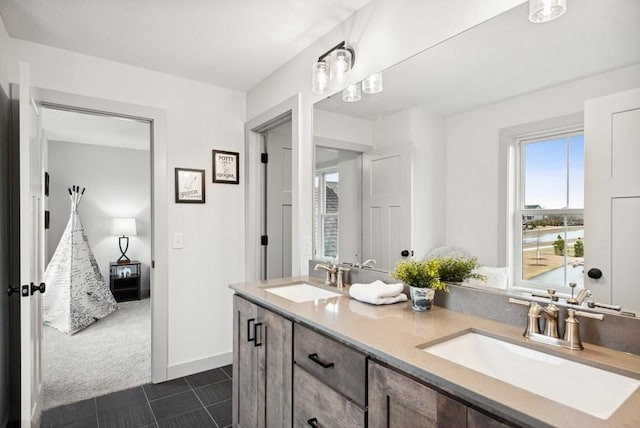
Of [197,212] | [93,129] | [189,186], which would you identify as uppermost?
[93,129]

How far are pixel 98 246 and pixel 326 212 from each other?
483 cm

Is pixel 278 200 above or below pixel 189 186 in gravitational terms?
below

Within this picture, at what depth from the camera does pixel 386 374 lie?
100 centimetres

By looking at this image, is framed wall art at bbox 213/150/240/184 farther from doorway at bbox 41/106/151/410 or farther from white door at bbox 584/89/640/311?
white door at bbox 584/89/640/311

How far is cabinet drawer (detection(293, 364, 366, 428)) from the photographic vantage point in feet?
3.69

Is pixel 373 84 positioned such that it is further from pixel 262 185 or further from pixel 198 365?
pixel 198 365

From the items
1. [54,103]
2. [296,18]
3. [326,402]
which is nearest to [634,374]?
[326,402]

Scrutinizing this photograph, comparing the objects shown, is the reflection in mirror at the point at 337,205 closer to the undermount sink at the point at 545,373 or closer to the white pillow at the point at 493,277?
the white pillow at the point at 493,277

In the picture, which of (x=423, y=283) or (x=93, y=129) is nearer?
(x=423, y=283)

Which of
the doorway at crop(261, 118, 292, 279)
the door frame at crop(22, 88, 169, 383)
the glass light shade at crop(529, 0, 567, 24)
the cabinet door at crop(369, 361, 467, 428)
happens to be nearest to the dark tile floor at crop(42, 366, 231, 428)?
the door frame at crop(22, 88, 169, 383)

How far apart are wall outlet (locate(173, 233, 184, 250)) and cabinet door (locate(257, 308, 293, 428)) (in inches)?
58.4

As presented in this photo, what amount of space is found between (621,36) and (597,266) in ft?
2.29

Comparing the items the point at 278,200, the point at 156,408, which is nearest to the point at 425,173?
the point at 278,200

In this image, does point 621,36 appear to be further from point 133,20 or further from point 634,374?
point 133,20
